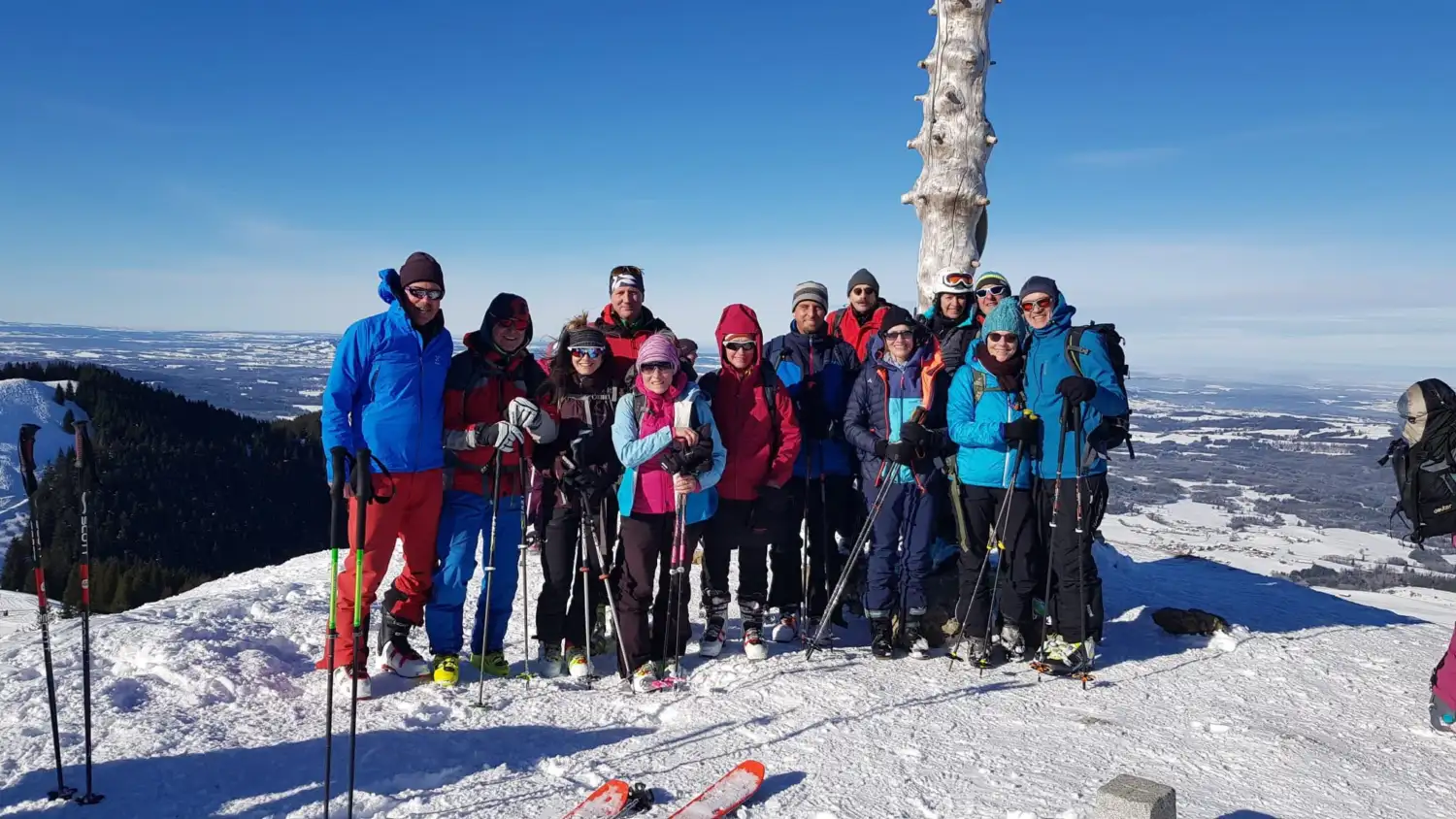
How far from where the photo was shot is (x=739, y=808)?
3.53m

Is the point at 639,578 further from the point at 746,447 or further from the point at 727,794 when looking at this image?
the point at 727,794

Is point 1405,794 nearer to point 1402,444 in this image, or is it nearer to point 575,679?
point 1402,444

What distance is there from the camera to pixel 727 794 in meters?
3.57

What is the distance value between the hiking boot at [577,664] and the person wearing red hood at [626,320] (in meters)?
1.88

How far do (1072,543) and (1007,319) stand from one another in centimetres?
152

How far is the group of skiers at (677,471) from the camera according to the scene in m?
4.91

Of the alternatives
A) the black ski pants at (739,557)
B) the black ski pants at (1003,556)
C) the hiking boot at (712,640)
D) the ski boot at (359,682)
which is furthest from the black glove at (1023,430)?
the ski boot at (359,682)

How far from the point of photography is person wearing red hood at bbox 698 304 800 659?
555cm

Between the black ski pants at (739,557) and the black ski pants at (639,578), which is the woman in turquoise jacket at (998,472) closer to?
the black ski pants at (739,557)

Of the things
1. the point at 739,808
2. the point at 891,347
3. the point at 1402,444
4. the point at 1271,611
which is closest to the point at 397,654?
the point at 739,808

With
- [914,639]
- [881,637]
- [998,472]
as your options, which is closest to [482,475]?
[881,637]

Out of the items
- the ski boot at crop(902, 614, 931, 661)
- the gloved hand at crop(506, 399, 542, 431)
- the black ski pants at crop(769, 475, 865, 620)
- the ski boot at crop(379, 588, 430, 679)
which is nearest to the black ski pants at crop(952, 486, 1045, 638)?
the ski boot at crop(902, 614, 931, 661)

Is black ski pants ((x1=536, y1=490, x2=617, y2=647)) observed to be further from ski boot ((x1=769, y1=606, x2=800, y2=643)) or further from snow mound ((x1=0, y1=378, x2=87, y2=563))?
snow mound ((x1=0, y1=378, x2=87, y2=563))

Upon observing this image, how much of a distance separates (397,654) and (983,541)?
12.7 ft
